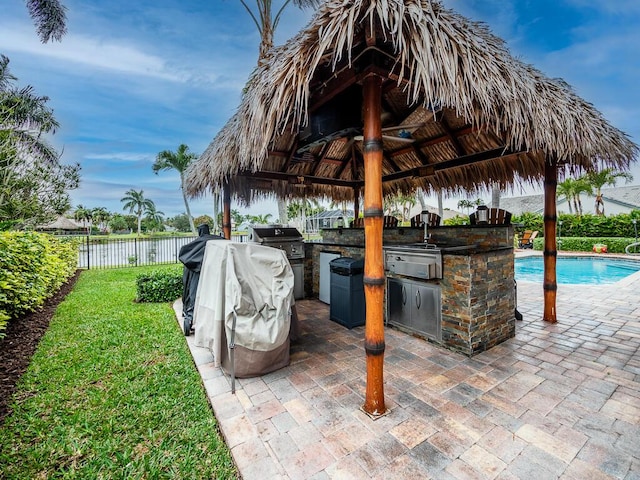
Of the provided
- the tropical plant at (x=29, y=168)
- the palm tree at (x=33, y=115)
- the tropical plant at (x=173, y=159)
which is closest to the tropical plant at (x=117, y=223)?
the tropical plant at (x=173, y=159)

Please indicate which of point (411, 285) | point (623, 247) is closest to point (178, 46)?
point (411, 285)

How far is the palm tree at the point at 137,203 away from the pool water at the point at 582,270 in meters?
54.8

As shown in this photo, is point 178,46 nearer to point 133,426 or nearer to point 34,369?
point 34,369

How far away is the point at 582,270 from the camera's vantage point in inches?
458

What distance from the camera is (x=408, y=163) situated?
6.24 m

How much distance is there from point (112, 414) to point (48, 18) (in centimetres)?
1389

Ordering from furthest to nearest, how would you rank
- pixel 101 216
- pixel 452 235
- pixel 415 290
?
pixel 101 216, pixel 452 235, pixel 415 290

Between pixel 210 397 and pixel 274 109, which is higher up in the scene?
pixel 274 109

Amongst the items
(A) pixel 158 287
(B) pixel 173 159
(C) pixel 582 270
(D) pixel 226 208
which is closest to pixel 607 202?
(C) pixel 582 270

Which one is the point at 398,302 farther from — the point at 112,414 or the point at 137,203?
the point at 137,203

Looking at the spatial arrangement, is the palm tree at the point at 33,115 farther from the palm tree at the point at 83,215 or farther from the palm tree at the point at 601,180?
the palm tree at the point at 83,215

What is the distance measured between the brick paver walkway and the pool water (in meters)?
7.44

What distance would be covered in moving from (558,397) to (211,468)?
9.31 feet

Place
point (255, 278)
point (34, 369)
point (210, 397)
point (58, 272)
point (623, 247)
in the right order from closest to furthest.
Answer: point (210, 397) < point (255, 278) < point (34, 369) < point (58, 272) < point (623, 247)
